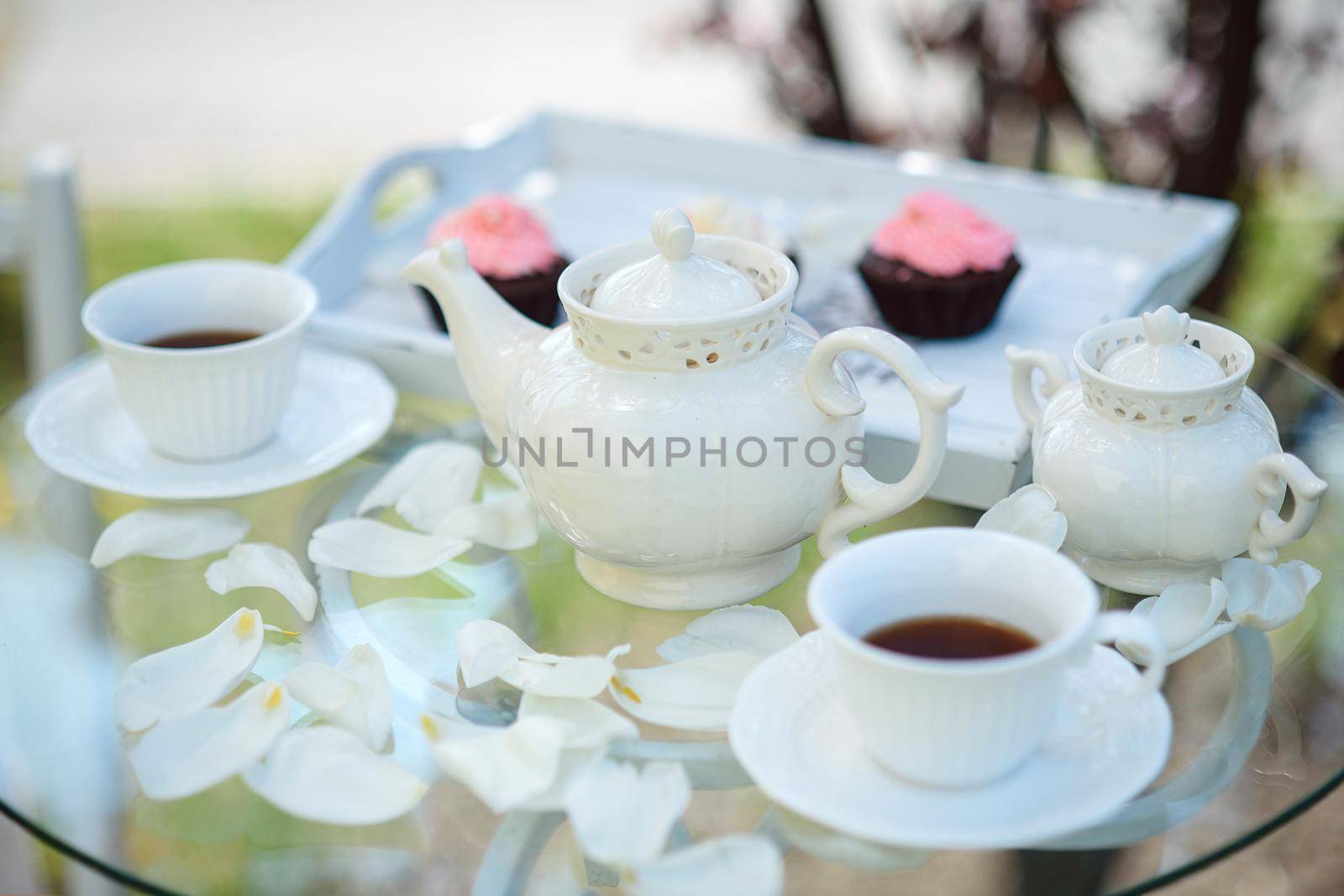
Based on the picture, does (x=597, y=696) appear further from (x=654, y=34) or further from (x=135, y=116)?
(x=135, y=116)

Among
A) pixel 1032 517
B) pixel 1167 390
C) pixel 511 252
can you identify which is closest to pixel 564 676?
pixel 1032 517

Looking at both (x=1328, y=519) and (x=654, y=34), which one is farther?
(x=654, y=34)

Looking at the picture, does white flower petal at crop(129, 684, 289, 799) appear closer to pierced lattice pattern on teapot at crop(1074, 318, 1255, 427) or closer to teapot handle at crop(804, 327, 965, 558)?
teapot handle at crop(804, 327, 965, 558)

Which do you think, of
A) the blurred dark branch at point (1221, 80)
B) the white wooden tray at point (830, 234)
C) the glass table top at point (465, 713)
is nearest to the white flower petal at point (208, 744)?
the glass table top at point (465, 713)

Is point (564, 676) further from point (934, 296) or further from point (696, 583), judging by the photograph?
point (934, 296)

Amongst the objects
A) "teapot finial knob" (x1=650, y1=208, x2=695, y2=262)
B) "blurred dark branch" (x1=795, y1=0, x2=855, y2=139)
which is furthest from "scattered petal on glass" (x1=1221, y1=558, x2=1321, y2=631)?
"blurred dark branch" (x1=795, y1=0, x2=855, y2=139)

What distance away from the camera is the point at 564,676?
3.05 feet

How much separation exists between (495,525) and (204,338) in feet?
1.11

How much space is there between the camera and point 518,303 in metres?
1.39

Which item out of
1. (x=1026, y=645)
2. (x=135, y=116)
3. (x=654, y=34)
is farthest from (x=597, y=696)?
(x=135, y=116)

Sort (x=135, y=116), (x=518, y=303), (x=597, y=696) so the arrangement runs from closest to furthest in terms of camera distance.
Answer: (x=597, y=696) < (x=518, y=303) < (x=135, y=116)

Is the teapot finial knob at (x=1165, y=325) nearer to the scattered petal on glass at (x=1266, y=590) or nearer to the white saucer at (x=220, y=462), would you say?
the scattered petal on glass at (x=1266, y=590)

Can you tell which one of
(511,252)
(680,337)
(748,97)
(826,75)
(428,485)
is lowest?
(748,97)

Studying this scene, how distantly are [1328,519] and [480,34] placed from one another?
3282 millimetres
